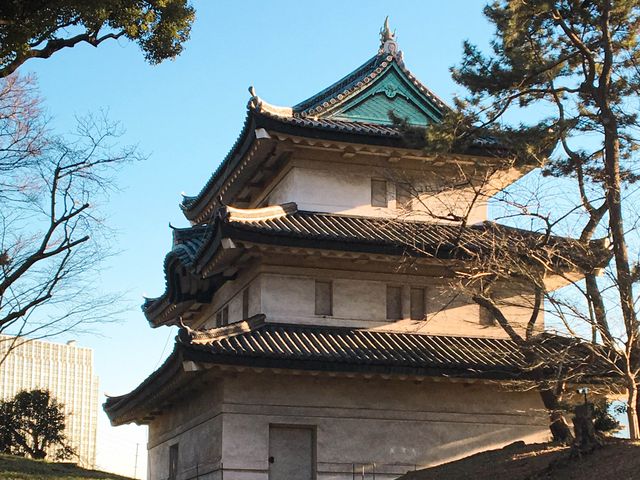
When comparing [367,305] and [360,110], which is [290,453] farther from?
[360,110]

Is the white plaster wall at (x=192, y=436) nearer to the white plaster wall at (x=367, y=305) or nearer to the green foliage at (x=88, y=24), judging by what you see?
the white plaster wall at (x=367, y=305)

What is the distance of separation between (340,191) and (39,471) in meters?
12.0

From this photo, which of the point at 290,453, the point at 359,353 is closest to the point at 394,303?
the point at 359,353

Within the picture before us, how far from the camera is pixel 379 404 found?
2177 cm

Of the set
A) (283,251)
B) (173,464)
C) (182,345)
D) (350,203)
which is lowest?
(173,464)

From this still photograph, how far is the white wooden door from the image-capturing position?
21078 mm

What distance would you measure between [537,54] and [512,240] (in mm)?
4253

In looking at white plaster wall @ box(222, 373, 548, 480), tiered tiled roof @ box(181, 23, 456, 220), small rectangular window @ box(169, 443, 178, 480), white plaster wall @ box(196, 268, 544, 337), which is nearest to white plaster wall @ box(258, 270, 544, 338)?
white plaster wall @ box(196, 268, 544, 337)

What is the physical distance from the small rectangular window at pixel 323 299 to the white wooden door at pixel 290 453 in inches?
115

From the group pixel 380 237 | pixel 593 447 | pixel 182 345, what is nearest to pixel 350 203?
pixel 380 237

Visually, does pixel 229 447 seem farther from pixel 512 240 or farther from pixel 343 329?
pixel 512 240

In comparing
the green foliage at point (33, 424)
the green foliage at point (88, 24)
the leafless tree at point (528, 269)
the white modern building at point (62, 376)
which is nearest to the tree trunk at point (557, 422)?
the leafless tree at point (528, 269)

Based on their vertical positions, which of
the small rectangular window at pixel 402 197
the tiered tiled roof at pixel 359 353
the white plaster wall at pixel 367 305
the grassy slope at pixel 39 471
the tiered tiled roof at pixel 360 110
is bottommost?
the grassy slope at pixel 39 471

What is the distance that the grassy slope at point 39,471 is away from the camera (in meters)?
25.3
